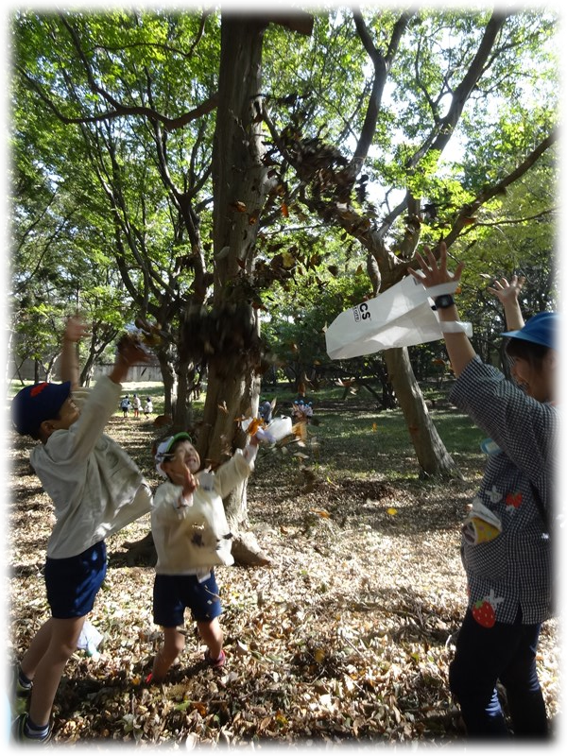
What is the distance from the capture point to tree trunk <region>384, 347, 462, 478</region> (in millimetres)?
8234

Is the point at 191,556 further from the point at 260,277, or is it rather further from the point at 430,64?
the point at 430,64

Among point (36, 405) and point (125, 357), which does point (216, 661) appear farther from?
point (125, 357)

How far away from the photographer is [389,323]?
9.34 feet

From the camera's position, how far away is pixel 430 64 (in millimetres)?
9969

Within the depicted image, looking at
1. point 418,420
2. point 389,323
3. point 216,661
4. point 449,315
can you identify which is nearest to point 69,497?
point 216,661

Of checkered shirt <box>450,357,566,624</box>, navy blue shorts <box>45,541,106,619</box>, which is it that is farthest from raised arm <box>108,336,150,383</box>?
checkered shirt <box>450,357,566,624</box>

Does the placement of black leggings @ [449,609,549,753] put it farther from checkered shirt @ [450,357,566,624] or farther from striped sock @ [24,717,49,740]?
striped sock @ [24,717,49,740]

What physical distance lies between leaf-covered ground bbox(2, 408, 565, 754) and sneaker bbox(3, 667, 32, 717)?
6.6 inches

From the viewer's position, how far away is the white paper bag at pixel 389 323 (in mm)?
2764

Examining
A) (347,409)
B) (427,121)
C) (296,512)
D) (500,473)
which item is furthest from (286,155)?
(347,409)

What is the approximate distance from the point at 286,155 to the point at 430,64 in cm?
944

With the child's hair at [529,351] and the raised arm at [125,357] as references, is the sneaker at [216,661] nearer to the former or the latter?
the raised arm at [125,357]

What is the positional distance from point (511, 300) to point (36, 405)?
7.96 ft

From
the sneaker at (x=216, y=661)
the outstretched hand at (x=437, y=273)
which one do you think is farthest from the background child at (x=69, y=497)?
the outstretched hand at (x=437, y=273)
